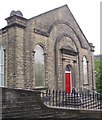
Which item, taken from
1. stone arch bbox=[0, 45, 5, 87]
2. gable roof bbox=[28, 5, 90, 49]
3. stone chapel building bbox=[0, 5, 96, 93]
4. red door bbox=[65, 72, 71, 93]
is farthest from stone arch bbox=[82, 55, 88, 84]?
stone arch bbox=[0, 45, 5, 87]

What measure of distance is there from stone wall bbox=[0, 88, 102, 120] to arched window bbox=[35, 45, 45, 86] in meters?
5.09

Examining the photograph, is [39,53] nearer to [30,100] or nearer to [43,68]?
[43,68]

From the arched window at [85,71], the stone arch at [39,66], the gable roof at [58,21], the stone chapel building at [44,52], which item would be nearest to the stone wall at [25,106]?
the stone chapel building at [44,52]

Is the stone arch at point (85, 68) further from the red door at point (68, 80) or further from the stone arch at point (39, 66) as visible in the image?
the stone arch at point (39, 66)

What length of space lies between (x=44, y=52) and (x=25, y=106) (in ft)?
22.5

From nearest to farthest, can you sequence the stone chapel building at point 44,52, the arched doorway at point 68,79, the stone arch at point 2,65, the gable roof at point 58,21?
the stone chapel building at point 44,52 < the stone arch at point 2,65 < the gable roof at point 58,21 < the arched doorway at point 68,79

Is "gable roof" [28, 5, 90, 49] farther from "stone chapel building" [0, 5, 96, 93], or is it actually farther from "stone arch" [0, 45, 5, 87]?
"stone arch" [0, 45, 5, 87]

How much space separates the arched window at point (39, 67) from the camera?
15.3 m

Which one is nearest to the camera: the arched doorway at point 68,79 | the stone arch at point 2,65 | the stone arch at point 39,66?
the stone arch at point 2,65

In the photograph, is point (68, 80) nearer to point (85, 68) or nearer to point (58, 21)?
point (85, 68)

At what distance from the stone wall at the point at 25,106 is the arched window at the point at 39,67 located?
5.09 meters

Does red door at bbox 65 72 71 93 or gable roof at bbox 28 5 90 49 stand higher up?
gable roof at bbox 28 5 90 49

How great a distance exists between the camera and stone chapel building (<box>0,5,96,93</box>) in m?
14.2

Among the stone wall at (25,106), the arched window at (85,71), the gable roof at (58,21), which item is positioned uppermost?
the gable roof at (58,21)
